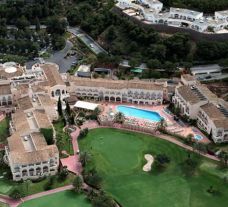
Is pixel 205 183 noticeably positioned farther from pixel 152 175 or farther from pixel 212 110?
pixel 212 110

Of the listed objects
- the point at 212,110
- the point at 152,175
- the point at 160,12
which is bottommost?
the point at 152,175

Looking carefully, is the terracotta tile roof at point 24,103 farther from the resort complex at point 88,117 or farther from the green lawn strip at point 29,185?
the green lawn strip at point 29,185

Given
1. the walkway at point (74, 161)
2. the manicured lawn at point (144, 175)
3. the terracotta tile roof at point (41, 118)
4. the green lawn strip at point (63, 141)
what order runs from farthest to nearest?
1. the green lawn strip at point (63, 141)
2. the terracotta tile roof at point (41, 118)
3. the walkway at point (74, 161)
4. the manicured lawn at point (144, 175)

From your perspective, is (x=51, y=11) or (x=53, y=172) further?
(x=51, y=11)

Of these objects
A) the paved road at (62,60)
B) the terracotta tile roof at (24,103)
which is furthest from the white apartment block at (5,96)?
the paved road at (62,60)

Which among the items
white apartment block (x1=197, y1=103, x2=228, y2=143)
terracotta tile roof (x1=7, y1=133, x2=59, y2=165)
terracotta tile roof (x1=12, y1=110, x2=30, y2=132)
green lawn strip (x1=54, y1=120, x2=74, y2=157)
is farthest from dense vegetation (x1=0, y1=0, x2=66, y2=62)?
white apartment block (x1=197, y1=103, x2=228, y2=143)

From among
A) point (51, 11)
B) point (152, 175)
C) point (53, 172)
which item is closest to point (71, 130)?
point (53, 172)

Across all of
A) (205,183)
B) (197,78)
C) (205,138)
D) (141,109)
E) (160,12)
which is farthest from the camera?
(160,12)

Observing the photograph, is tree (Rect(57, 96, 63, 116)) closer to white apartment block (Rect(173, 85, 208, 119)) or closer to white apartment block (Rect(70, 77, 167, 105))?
white apartment block (Rect(70, 77, 167, 105))
